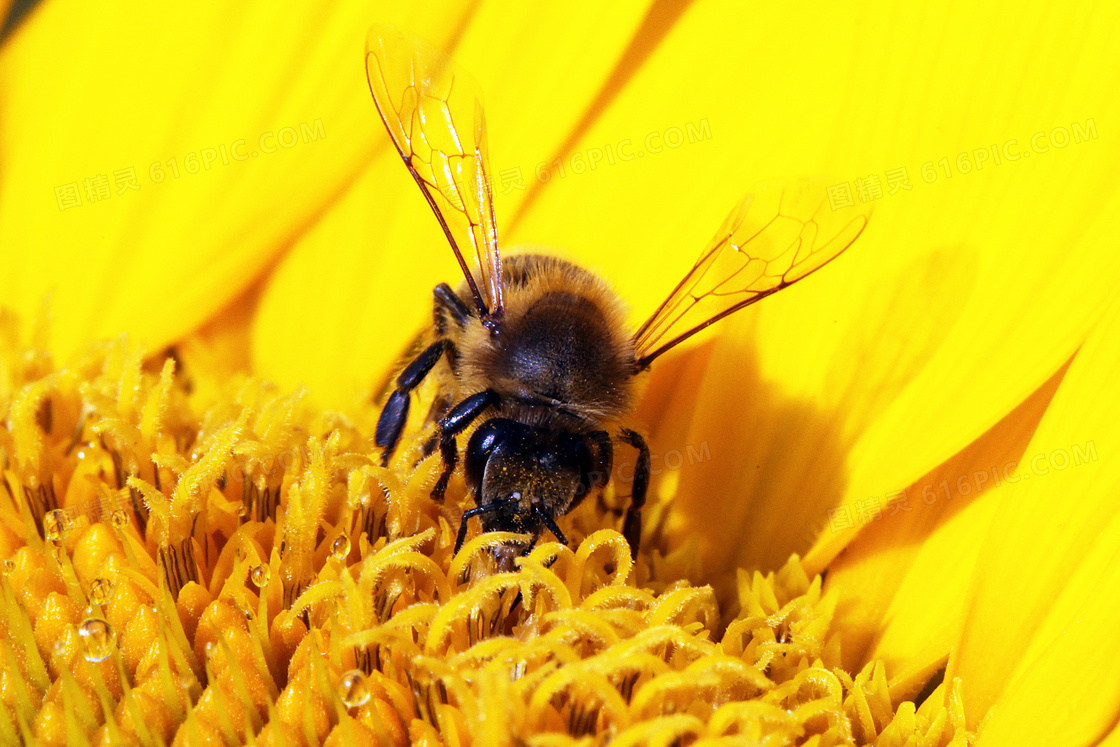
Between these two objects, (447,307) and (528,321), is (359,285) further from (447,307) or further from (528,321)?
(528,321)

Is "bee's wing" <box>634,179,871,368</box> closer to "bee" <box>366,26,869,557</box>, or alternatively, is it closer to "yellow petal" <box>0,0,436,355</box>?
"bee" <box>366,26,869,557</box>

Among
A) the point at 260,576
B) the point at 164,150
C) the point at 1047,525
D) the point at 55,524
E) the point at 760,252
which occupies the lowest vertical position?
the point at 55,524

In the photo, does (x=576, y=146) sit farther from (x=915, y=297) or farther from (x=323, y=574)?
(x=323, y=574)

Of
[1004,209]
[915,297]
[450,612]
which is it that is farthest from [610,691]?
[1004,209]

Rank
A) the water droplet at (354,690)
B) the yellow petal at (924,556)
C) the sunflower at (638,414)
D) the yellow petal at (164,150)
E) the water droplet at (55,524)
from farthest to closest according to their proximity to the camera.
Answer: the yellow petal at (164,150), the yellow petal at (924,556), the water droplet at (55,524), the sunflower at (638,414), the water droplet at (354,690)

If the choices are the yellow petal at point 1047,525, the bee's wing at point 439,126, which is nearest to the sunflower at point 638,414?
the yellow petal at point 1047,525

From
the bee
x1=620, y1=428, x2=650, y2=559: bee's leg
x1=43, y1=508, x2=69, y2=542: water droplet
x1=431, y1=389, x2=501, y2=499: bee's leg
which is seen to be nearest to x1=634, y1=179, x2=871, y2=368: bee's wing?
the bee

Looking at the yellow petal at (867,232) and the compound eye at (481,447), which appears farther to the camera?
the yellow petal at (867,232)

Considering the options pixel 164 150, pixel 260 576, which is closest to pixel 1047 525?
pixel 260 576

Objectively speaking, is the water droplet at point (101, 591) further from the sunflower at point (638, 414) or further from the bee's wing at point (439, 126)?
the bee's wing at point (439, 126)
